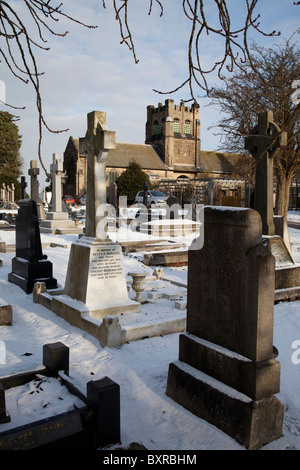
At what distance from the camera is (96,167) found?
6230 millimetres

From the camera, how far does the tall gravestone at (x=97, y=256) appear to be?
5.77 m

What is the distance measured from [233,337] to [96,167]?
159 inches

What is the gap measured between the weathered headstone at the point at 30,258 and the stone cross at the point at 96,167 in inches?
72.8

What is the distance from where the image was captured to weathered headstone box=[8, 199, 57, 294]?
24.5 ft

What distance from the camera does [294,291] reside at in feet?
24.2

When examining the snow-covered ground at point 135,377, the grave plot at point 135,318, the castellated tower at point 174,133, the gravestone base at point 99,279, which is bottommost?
the snow-covered ground at point 135,377

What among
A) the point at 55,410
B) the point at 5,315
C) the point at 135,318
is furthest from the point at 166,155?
the point at 55,410

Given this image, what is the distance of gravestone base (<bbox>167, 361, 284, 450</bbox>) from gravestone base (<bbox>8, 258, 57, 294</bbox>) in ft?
15.6

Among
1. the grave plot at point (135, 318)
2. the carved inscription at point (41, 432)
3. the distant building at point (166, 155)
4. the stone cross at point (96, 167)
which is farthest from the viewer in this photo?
the distant building at point (166, 155)

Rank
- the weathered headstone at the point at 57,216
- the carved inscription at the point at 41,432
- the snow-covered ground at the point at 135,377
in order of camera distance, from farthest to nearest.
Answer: the weathered headstone at the point at 57,216 → the snow-covered ground at the point at 135,377 → the carved inscription at the point at 41,432

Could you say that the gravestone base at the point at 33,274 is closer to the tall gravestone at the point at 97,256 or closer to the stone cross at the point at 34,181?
the tall gravestone at the point at 97,256

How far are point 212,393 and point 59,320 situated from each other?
132 inches

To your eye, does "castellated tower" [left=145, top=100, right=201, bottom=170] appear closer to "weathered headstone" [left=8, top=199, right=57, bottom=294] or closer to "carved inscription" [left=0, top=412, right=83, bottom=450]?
"weathered headstone" [left=8, top=199, right=57, bottom=294]

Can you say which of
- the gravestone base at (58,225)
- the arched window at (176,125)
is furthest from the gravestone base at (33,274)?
the arched window at (176,125)
